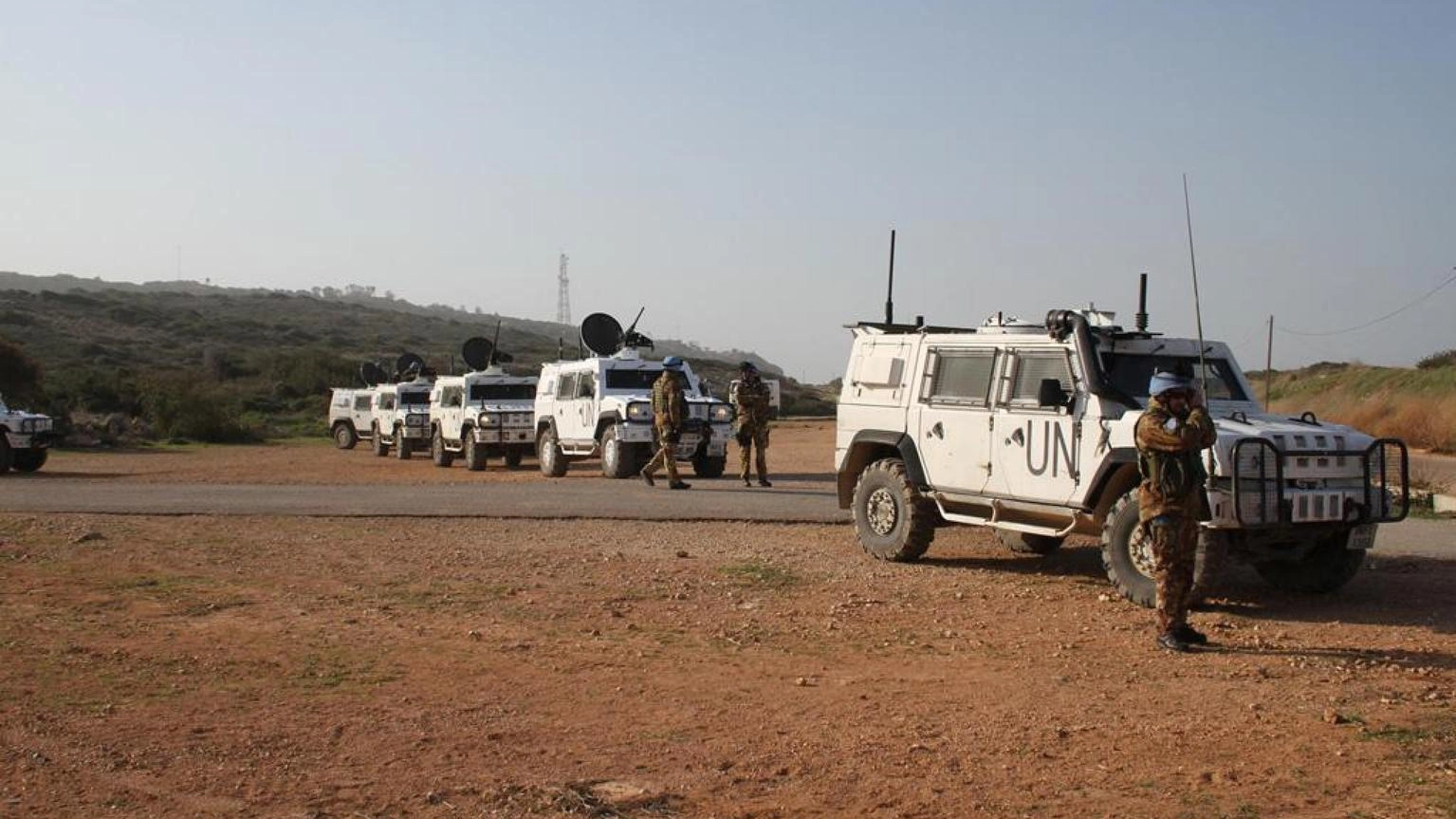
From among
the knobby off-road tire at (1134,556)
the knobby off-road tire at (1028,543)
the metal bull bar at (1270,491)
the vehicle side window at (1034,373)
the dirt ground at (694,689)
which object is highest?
A: the vehicle side window at (1034,373)

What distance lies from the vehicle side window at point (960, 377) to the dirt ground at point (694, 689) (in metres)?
1.41

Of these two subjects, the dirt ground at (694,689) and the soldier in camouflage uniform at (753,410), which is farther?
the soldier in camouflage uniform at (753,410)

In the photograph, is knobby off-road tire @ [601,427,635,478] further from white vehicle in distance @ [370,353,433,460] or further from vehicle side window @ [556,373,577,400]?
white vehicle in distance @ [370,353,433,460]

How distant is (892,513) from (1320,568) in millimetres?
3391

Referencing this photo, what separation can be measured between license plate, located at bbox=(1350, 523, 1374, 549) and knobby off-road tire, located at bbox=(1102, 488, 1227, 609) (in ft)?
3.01

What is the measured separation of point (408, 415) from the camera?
33.4 metres

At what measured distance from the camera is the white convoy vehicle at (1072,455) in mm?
9320

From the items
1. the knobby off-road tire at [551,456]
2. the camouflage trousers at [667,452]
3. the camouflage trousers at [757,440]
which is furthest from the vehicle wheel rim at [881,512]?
the knobby off-road tire at [551,456]

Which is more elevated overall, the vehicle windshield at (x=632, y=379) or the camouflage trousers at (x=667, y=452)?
the vehicle windshield at (x=632, y=379)

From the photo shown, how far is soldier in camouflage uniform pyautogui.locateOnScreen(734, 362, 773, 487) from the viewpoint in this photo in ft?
66.4

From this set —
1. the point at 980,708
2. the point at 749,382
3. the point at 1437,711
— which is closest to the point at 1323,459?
the point at 1437,711

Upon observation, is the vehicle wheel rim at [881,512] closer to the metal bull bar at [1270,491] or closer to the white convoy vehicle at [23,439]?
the metal bull bar at [1270,491]

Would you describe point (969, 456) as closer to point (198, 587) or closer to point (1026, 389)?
point (1026, 389)

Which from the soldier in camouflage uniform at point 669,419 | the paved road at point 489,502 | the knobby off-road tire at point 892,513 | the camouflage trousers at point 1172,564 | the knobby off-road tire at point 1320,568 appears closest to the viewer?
the camouflage trousers at point 1172,564
